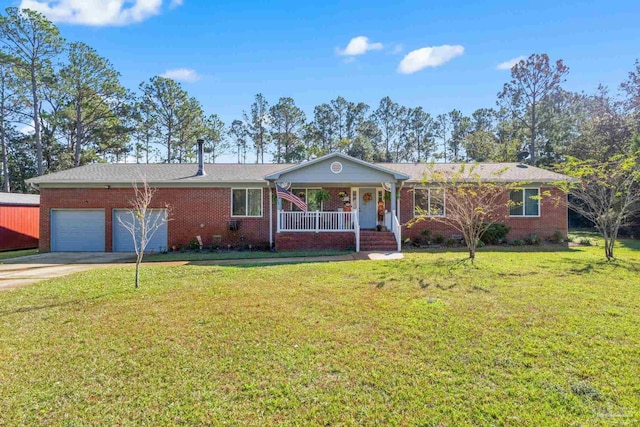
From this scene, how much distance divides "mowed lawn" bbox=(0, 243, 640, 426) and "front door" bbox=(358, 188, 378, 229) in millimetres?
8659

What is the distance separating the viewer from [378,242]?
13188 millimetres

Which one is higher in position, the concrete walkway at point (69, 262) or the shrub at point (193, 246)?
the shrub at point (193, 246)

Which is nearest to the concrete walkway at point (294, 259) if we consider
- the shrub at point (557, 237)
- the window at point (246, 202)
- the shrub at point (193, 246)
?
the shrub at point (193, 246)

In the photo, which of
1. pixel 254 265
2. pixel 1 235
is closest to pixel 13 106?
pixel 1 235

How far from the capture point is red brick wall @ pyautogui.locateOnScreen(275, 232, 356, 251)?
13.3 m

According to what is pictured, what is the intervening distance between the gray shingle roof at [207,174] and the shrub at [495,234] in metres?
2.18

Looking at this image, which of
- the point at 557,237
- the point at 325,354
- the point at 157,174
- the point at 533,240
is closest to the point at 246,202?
the point at 157,174

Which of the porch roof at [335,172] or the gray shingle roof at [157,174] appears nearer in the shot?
the porch roof at [335,172]

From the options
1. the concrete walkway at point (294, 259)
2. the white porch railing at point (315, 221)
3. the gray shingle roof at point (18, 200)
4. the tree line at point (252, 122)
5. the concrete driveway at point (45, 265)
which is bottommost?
the concrete driveway at point (45, 265)

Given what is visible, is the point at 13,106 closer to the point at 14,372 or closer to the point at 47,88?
the point at 47,88

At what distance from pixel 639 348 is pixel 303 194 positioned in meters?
12.7

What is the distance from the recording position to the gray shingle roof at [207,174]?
14500 mm

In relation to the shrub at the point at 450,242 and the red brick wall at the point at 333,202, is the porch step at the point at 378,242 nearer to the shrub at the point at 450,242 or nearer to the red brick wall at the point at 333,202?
the red brick wall at the point at 333,202

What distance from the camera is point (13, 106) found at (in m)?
26.7
